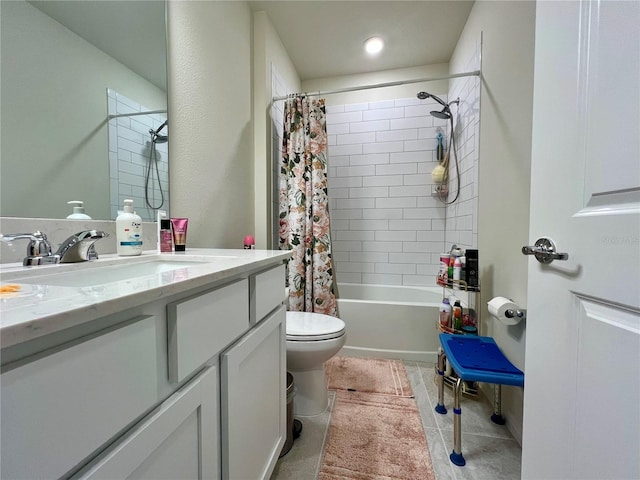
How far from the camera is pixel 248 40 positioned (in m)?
1.81

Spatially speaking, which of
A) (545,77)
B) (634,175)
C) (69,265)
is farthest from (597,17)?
(69,265)

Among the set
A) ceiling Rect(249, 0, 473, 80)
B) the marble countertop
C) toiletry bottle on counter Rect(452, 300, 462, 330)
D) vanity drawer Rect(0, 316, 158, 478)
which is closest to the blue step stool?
toiletry bottle on counter Rect(452, 300, 462, 330)

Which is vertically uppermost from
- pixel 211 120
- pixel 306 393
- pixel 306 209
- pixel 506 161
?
pixel 211 120

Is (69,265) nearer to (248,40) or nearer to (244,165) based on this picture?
(244,165)

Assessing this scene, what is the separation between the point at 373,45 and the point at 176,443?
2672mm

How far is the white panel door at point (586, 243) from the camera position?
0.46m

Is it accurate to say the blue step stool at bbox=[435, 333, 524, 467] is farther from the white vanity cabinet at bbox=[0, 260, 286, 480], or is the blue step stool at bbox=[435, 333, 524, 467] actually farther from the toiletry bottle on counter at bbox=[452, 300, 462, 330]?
the white vanity cabinet at bbox=[0, 260, 286, 480]

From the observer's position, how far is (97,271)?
704 mm

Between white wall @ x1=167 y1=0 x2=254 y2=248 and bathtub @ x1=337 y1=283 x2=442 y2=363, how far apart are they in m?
1.06

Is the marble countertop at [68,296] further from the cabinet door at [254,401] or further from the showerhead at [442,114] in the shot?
the showerhead at [442,114]

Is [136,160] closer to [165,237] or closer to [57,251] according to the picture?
[165,237]

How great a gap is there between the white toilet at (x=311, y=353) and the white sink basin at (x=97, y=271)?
0.62 metres

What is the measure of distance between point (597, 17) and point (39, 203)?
138 cm

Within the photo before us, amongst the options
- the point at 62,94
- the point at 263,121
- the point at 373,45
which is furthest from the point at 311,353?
the point at 373,45
